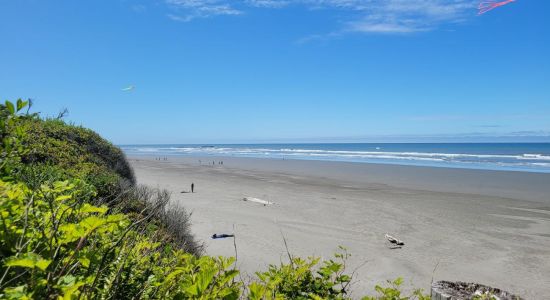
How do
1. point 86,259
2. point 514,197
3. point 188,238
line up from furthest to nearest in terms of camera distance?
point 514,197 → point 188,238 → point 86,259

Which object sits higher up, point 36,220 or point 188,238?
point 36,220

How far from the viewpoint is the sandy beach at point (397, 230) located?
27.2ft

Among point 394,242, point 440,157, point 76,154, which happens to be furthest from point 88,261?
point 440,157

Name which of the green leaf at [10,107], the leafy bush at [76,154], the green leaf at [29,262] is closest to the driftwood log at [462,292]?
the green leaf at [29,262]

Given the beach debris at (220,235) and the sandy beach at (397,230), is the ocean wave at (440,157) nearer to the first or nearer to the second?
the sandy beach at (397,230)

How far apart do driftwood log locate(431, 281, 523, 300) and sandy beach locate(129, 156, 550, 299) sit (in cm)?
78

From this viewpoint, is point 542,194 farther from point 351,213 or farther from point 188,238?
point 188,238

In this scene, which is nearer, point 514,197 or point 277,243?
point 277,243

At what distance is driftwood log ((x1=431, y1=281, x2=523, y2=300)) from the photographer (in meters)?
3.05

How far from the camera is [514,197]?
1878 centimetres

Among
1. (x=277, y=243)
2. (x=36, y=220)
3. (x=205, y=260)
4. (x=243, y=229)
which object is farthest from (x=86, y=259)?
(x=243, y=229)

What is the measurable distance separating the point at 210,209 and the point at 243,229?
2546mm

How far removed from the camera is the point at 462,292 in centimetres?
322

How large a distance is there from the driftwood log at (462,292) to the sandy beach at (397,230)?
784 mm
